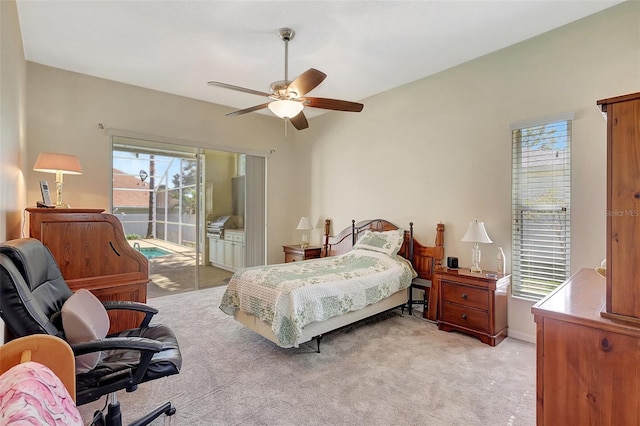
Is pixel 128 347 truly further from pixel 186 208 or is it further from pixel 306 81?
pixel 186 208

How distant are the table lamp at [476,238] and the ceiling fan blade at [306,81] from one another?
2180mm

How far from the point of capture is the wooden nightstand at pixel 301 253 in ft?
16.2

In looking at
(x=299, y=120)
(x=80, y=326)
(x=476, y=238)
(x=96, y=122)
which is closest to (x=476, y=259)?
(x=476, y=238)

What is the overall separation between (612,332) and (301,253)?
4.10 meters

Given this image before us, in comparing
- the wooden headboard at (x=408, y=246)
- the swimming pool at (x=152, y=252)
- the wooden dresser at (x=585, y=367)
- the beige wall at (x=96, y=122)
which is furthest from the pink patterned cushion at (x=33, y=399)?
the swimming pool at (x=152, y=252)

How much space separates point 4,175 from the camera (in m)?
1.86

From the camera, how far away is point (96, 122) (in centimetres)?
390

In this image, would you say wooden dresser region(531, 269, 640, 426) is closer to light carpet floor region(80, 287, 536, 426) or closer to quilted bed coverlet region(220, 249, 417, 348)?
light carpet floor region(80, 287, 536, 426)

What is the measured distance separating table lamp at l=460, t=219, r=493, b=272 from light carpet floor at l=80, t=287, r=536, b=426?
763mm

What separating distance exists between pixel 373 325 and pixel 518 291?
156cm

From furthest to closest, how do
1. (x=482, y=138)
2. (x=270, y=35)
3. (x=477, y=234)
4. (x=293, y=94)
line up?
(x=482, y=138), (x=477, y=234), (x=270, y=35), (x=293, y=94)

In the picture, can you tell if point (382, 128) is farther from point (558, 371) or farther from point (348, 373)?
point (558, 371)

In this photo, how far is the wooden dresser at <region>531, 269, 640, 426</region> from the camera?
3.44ft

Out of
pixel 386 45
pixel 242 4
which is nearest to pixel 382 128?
pixel 386 45
